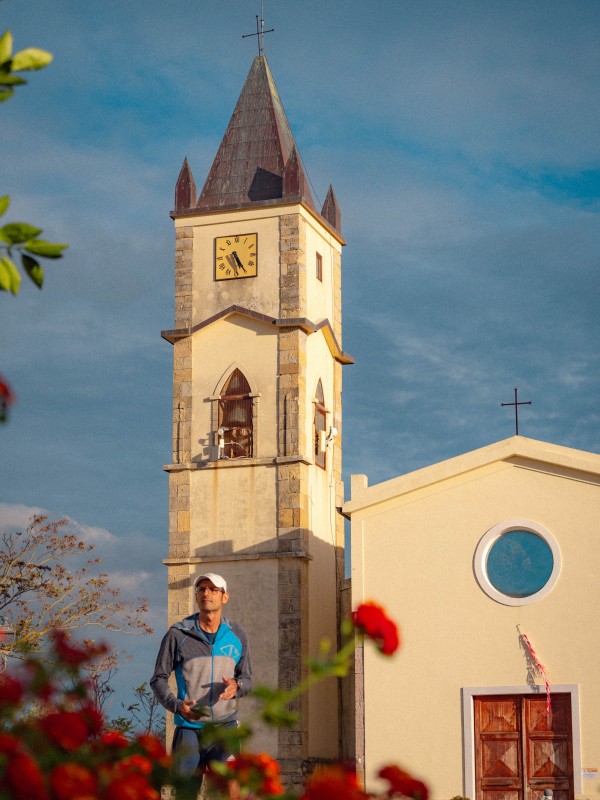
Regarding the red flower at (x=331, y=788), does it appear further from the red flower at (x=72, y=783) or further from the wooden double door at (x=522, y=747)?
the wooden double door at (x=522, y=747)

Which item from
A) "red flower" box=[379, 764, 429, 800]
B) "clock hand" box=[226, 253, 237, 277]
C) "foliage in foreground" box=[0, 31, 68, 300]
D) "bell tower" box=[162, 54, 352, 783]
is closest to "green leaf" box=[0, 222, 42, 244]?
"foliage in foreground" box=[0, 31, 68, 300]

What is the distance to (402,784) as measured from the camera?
9.82ft

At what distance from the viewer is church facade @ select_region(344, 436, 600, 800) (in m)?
18.4

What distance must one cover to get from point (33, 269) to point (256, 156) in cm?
2343

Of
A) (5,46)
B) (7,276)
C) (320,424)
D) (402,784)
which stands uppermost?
(320,424)

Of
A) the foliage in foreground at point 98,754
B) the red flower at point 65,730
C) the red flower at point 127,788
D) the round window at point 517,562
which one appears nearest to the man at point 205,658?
the foliage in foreground at point 98,754

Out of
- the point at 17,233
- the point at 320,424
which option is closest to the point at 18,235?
the point at 17,233

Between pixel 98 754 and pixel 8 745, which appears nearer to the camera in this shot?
pixel 8 745

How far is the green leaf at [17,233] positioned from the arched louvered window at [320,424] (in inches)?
855

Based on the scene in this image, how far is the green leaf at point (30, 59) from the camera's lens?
2.95 m

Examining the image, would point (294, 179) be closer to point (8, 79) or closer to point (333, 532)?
point (333, 532)

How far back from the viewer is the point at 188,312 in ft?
82.5

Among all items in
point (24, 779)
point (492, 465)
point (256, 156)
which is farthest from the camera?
point (256, 156)

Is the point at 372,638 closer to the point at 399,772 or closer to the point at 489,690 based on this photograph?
the point at 399,772
